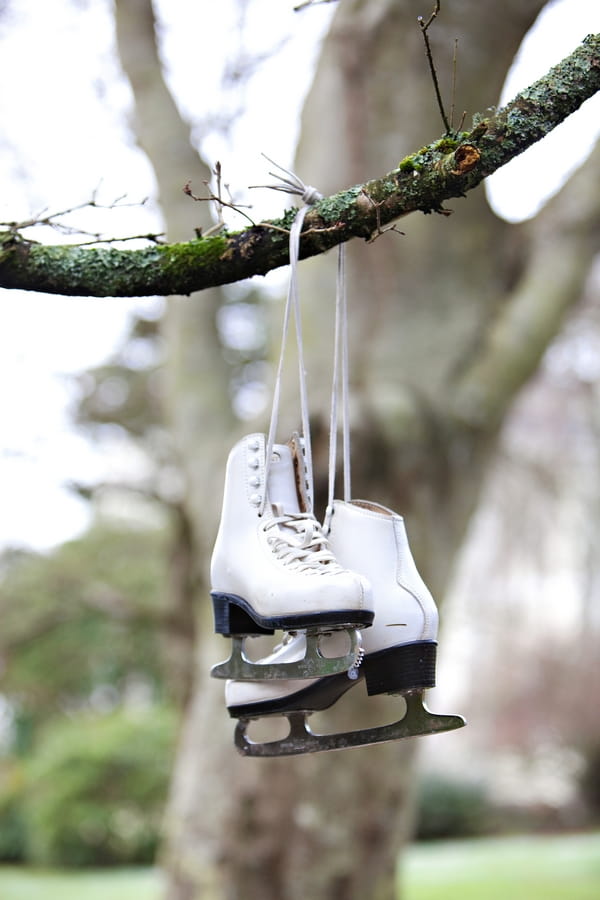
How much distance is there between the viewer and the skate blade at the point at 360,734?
66.9 inches

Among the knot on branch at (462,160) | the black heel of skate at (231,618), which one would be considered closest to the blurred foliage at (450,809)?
the black heel of skate at (231,618)

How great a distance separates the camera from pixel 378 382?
5.14 m

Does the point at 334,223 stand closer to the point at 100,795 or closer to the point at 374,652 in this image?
the point at 374,652

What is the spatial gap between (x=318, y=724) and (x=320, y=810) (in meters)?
0.44

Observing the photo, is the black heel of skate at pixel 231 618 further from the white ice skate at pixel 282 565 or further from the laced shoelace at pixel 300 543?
the laced shoelace at pixel 300 543

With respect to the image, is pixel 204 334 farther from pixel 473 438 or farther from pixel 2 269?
pixel 2 269

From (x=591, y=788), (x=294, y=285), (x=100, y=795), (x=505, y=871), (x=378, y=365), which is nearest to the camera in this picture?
(x=294, y=285)

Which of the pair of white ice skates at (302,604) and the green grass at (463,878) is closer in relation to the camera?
the pair of white ice skates at (302,604)

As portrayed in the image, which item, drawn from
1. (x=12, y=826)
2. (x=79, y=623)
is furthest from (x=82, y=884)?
(x=79, y=623)

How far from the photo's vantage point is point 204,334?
5.89m

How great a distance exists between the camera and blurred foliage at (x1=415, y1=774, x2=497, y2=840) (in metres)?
12.6

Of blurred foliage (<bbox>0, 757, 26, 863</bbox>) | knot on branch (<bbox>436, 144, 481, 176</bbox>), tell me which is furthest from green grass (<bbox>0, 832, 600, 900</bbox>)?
knot on branch (<bbox>436, 144, 481, 176</bbox>)

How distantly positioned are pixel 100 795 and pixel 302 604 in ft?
32.2

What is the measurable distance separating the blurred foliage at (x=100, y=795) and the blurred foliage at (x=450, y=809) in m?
3.68
